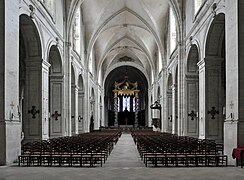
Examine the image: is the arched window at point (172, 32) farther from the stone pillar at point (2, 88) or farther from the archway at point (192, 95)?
the stone pillar at point (2, 88)

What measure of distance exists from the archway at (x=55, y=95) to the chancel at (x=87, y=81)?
0.07m

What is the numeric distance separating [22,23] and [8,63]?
5569mm

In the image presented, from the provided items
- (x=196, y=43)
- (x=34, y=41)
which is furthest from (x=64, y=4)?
(x=196, y=43)

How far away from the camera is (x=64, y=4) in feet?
88.8

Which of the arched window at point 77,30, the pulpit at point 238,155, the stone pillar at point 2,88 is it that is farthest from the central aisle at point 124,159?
the arched window at point 77,30

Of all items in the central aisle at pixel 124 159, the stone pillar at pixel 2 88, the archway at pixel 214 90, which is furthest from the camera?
the archway at pixel 214 90

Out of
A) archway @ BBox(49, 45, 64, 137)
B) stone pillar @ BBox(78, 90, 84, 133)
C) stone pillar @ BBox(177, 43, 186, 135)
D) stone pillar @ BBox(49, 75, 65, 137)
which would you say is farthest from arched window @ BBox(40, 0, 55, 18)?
stone pillar @ BBox(78, 90, 84, 133)

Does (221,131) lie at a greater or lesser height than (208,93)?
lesser

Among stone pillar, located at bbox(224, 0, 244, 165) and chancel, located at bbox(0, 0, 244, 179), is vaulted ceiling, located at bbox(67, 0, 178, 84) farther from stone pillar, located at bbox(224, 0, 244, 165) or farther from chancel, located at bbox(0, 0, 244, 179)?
stone pillar, located at bbox(224, 0, 244, 165)

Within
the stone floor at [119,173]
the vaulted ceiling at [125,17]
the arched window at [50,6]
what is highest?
the vaulted ceiling at [125,17]

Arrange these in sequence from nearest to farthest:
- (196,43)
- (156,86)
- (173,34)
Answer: (196,43) → (173,34) → (156,86)

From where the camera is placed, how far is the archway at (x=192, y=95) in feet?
85.1

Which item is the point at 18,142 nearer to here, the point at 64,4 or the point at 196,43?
the point at 196,43

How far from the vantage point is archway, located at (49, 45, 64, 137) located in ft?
86.6
